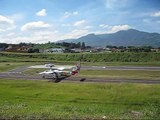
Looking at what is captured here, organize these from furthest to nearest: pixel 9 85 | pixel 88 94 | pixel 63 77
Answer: pixel 63 77 → pixel 9 85 → pixel 88 94

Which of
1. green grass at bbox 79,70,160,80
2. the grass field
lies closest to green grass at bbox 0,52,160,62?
green grass at bbox 79,70,160,80

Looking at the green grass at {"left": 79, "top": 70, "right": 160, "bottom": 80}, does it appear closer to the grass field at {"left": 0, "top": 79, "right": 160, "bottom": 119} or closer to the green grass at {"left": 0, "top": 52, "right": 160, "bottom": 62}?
the grass field at {"left": 0, "top": 79, "right": 160, "bottom": 119}

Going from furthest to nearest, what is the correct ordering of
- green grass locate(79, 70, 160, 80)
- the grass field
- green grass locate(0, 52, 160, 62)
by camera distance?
1. green grass locate(0, 52, 160, 62)
2. green grass locate(79, 70, 160, 80)
3. the grass field

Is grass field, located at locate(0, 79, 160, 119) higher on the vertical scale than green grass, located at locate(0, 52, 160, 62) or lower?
lower

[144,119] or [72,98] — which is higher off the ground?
[144,119]

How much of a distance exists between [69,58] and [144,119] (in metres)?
101

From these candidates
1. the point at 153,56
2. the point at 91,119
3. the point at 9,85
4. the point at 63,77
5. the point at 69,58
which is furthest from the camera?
the point at 69,58

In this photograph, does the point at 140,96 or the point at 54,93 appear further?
the point at 54,93

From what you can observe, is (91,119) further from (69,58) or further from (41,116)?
(69,58)

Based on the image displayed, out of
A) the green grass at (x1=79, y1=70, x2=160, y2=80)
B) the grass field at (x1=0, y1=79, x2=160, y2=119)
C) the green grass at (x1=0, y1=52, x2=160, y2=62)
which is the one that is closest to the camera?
the grass field at (x1=0, y1=79, x2=160, y2=119)

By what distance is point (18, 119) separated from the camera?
46.4 ft

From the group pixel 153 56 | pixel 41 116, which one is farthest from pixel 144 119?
pixel 153 56

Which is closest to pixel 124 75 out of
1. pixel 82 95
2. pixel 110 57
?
pixel 82 95

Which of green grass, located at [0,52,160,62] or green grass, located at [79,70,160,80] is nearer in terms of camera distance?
green grass, located at [79,70,160,80]
